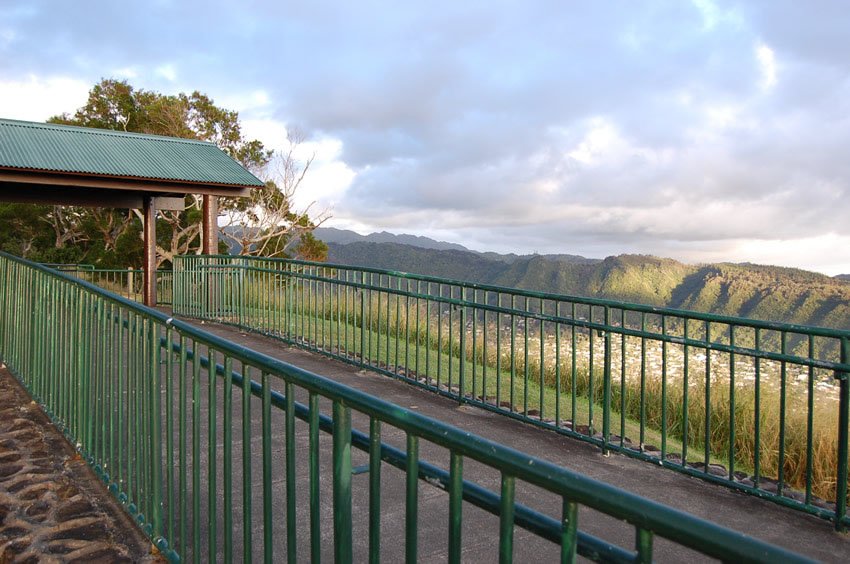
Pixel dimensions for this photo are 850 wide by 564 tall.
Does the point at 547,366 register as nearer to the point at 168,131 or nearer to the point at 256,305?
the point at 256,305

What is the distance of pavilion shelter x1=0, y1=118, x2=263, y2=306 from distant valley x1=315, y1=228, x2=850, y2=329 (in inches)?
281

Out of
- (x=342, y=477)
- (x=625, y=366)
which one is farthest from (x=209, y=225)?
(x=342, y=477)

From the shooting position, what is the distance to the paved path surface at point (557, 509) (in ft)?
13.0

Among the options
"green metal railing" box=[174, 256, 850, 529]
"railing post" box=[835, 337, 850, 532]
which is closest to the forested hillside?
"green metal railing" box=[174, 256, 850, 529]

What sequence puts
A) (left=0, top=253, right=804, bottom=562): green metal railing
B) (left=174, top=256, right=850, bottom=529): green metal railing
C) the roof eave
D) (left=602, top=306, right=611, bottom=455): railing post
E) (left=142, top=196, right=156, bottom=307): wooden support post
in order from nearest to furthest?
(left=0, top=253, right=804, bottom=562): green metal railing → (left=174, top=256, right=850, bottom=529): green metal railing → (left=602, top=306, right=611, bottom=455): railing post → the roof eave → (left=142, top=196, right=156, bottom=307): wooden support post

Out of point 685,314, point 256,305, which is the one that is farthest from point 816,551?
point 256,305

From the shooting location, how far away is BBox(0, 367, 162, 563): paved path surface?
397cm

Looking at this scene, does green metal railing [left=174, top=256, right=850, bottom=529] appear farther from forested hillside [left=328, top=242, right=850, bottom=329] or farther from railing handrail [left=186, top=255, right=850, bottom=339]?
forested hillside [left=328, top=242, right=850, bottom=329]

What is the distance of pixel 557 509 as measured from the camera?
4.54 meters

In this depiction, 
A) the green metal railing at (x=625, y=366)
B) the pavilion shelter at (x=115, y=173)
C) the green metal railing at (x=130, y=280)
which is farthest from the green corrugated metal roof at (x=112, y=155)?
the green metal railing at (x=130, y=280)

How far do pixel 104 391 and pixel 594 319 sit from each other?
3807mm

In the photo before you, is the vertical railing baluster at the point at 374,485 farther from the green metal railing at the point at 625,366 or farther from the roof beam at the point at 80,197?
the roof beam at the point at 80,197

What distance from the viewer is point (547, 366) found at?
39.2 ft

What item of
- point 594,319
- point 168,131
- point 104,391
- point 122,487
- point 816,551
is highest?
point 168,131
